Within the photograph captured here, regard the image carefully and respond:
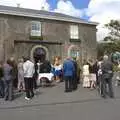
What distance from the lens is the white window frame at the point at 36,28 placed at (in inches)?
1719

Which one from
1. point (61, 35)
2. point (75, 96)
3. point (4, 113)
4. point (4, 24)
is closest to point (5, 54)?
point (4, 24)

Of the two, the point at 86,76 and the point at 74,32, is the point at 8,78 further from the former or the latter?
the point at 74,32

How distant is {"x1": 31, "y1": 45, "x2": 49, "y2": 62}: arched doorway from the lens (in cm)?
4381

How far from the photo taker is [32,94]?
19.1m

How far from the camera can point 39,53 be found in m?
44.3

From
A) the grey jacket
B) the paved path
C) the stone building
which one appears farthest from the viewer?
the stone building

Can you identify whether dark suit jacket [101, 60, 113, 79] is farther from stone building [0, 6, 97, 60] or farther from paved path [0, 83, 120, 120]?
stone building [0, 6, 97, 60]

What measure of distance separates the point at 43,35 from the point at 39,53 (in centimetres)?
194

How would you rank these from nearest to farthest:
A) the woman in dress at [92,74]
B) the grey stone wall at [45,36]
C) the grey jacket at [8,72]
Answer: the grey jacket at [8,72] < the woman in dress at [92,74] < the grey stone wall at [45,36]

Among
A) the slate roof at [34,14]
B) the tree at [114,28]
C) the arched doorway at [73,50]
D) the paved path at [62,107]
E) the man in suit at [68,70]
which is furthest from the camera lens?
the tree at [114,28]

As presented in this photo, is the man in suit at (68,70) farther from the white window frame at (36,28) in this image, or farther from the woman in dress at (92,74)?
the white window frame at (36,28)

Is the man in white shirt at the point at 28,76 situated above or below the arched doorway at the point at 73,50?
below

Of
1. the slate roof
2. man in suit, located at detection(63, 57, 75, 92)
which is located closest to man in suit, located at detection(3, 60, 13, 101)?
man in suit, located at detection(63, 57, 75, 92)

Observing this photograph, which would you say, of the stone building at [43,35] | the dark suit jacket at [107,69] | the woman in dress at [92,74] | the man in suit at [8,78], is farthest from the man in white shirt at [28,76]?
the stone building at [43,35]
